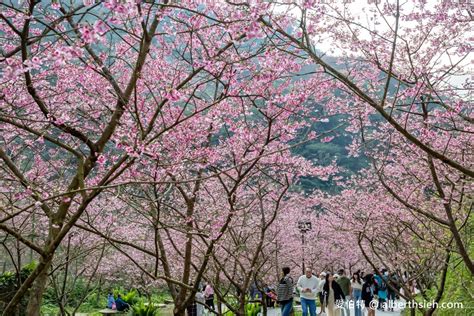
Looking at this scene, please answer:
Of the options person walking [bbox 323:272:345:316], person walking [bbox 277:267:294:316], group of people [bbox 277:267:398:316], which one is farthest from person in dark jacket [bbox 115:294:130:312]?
person walking [bbox 277:267:294:316]

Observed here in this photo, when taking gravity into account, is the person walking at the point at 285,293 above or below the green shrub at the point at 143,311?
above

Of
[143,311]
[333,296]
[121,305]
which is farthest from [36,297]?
[121,305]

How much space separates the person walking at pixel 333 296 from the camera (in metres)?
11.0

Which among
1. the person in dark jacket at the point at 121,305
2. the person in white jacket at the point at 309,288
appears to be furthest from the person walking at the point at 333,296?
the person in dark jacket at the point at 121,305

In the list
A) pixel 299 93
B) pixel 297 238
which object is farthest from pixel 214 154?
pixel 297 238

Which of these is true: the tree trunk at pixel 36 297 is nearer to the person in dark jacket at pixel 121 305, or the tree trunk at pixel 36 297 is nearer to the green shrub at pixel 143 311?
the green shrub at pixel 143 311

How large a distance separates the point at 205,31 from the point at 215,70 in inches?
63.7

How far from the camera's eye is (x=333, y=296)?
440 inches

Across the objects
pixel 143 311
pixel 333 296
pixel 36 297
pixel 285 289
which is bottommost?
pixel 143 311

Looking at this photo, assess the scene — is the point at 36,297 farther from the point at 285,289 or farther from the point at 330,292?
the point at 330,292

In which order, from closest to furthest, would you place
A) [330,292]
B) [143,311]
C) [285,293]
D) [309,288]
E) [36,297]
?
[36,297]
[285,293]
[309,288]
[330,292]
[143,311]

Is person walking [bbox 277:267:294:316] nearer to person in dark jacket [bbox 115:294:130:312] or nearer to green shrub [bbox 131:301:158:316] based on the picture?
green shrub [bbox 131:301:158:316]

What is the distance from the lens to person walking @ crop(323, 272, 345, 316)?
1104 centimetres

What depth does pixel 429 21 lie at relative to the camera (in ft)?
18.1
